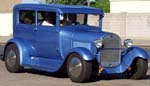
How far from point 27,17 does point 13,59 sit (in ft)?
3.92

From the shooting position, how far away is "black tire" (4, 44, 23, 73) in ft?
48.9

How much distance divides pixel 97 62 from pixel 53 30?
1530 millimetres

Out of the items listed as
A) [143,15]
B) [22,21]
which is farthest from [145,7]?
[22,21]

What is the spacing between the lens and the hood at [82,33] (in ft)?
43.5

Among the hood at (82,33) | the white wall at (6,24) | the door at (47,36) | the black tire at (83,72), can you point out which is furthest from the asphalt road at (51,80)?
the white wall at (6,24)

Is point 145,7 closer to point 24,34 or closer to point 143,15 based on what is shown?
point 143,15

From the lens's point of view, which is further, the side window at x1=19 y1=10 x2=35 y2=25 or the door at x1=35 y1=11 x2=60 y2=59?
the side window at x1=19 y1=10 x2=35 y2=25

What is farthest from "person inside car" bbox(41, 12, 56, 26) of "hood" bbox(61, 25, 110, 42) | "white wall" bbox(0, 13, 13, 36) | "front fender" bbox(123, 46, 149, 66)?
"white wall" bbox(0, 13, 13, 36)

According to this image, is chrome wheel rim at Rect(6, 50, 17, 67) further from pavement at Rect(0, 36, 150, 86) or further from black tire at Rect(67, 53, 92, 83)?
black tire at Rect(67, 53, 92, 83)

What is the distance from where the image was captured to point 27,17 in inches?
596

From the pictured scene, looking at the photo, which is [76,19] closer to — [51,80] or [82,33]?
[82,33]

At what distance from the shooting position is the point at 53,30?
1392 cm

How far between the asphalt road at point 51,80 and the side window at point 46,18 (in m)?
1.37

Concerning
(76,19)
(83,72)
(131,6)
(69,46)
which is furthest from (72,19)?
(131,6)
